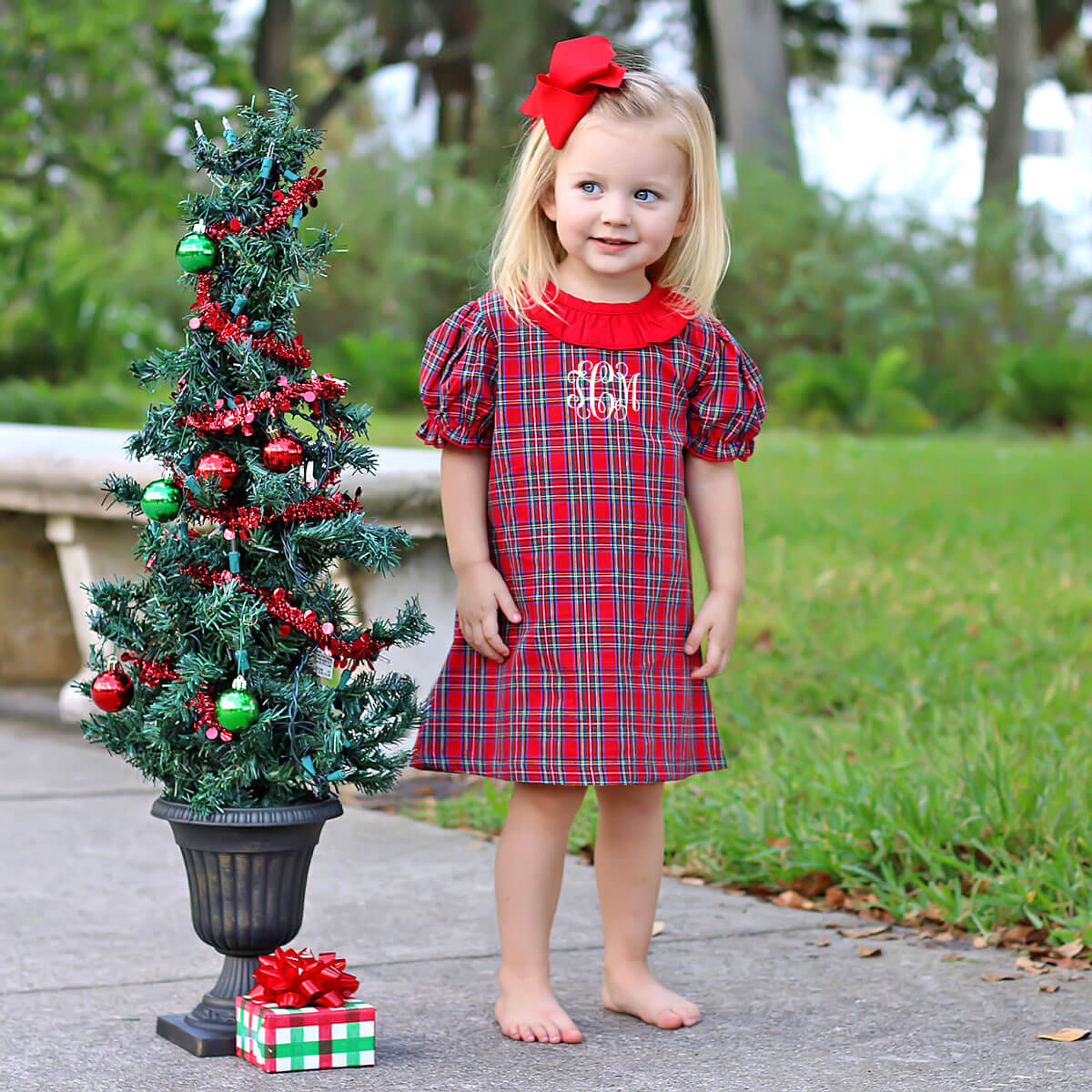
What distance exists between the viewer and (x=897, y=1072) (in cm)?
241

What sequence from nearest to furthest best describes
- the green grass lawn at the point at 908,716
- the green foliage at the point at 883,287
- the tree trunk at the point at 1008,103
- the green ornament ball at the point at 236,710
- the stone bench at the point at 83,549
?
1. the green ornament ball at the point at 236,710
2. the green grass lawn at the point at 908,716
3. the stone bench at the point at 83,549
4. the green foliage at the point at 883,287
5. the tree trunk at the point at 1008,103

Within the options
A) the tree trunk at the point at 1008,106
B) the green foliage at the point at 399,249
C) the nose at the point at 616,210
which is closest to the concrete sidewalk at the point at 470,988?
the nose at the point at 616,210

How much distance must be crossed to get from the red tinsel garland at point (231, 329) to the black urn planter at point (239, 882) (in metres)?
0.67

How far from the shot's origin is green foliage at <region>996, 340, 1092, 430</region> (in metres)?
14.3

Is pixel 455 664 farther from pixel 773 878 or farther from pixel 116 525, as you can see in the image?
pixel 116 525

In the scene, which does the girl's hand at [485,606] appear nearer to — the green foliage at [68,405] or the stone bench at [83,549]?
the stone bench at [83,549]

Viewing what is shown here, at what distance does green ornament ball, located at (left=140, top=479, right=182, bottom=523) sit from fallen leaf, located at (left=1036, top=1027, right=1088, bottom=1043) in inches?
62.1

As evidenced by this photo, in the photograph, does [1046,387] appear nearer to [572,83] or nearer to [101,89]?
[101,89]

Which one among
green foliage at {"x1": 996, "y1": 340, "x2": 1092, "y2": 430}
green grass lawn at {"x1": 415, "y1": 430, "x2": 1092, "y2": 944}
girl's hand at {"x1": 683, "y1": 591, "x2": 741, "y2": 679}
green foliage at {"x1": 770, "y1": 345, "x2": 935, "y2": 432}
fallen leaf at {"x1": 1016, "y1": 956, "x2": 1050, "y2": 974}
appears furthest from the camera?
green foliage at {"x1": 996, "y1": 340, "x2": 1092, "y2": 430}

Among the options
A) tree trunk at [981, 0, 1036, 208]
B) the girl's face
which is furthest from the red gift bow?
tree trunk at [981, 0, 1036, 208]

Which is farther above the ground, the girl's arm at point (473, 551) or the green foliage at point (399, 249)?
the green foliage at point (399, 249)

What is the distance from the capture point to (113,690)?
96.0 inches

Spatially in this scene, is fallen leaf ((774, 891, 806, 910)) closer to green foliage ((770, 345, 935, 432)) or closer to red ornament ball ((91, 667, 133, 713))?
red ornament ball ((91, 667, 133, 713))

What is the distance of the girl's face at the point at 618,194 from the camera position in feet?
8.43
